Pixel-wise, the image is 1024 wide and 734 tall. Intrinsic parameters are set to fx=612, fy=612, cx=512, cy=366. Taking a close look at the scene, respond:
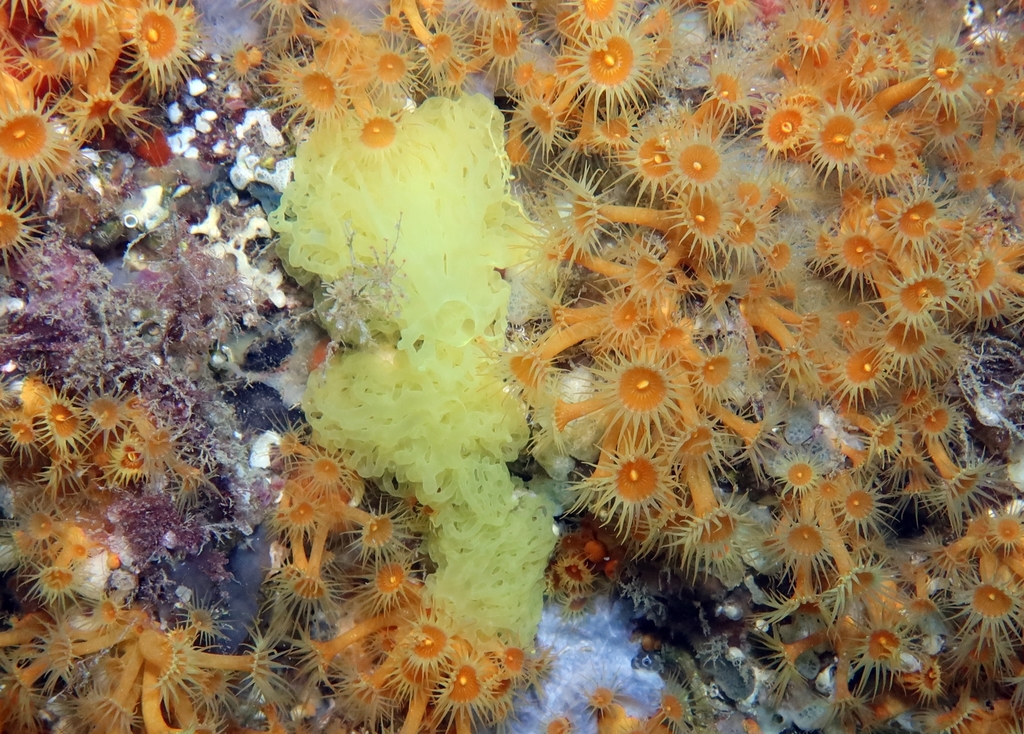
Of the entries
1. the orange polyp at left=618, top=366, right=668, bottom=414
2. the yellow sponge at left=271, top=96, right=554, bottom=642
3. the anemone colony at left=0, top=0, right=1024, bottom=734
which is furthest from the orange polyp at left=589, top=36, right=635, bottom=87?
the orange polyp at left=618, top=366, right=668, bottom=414

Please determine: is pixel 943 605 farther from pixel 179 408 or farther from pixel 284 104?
pixel 284 104

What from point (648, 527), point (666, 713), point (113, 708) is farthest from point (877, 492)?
point (113, 708)

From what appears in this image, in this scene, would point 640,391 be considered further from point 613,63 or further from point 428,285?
point 613,63

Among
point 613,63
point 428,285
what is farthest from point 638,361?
point 613,63

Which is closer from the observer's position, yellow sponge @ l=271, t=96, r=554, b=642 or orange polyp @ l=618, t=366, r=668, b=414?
orange polyp @ l=618, t=366, r=668, b=414

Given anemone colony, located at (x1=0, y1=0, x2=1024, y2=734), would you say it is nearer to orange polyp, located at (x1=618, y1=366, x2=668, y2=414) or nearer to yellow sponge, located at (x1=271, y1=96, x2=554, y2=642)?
orange polyp, located at (x1=618, y1=366, x2=668, y2=414)
